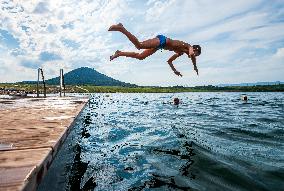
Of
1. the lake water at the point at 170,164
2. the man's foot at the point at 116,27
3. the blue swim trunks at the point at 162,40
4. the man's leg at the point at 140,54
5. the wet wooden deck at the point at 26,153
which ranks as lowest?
the lake water at the point at 170,164

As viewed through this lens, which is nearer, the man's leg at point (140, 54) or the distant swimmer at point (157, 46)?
the distant swimmer at point (157, 46)

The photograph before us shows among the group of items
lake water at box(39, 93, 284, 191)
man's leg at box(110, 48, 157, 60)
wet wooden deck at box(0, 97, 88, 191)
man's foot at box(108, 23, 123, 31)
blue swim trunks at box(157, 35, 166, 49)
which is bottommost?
lake water at box(39, 93, 284, 191)

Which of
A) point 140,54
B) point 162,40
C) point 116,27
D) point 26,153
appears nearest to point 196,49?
point 162,40

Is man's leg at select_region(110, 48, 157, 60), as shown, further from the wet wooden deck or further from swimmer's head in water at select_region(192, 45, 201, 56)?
the wet wooden deck

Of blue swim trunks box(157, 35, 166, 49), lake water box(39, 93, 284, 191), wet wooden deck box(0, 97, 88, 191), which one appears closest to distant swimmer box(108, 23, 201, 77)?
blue swim trunks box(157, 35, 166, 49)

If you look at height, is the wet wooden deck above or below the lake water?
above

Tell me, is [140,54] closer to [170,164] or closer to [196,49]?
[196,49]

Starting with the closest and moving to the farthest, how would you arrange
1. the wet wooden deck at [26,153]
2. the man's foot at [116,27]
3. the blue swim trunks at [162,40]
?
1. the wet wooden deck at [26,153]
2. the man's foot at [116,27]
3. the blue swim trunks at [162,40]

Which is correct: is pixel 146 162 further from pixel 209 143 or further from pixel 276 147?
pixel 276 147

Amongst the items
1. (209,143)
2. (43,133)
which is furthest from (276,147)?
(43,133)

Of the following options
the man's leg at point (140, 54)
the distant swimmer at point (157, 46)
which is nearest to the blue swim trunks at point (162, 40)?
the distant swimmer at point (157, 46)

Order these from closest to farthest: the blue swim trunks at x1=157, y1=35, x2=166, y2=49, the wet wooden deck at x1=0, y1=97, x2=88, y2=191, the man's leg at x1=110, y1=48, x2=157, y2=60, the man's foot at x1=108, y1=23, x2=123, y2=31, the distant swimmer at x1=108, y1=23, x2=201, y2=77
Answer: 1. the wet wooden deck at x1=0, y1=97, x2=88, y2=191
2. the man's foot at x1=108, y1=23, x2=123, y2=31
3. the distant swimmer at x1=108, y1=23, x2=201, y2=77
4. the man's leg at x1=110, y1=48, x2=157, y2=60
5. the blue swim trunks at x1=157, y1=35, x2=166, y2=49

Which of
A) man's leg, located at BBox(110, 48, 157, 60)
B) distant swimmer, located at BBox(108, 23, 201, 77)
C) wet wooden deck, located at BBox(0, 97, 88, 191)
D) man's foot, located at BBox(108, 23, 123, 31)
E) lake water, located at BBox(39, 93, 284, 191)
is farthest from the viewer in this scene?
man's leg, located at BBox(110, 48, 157, 60)

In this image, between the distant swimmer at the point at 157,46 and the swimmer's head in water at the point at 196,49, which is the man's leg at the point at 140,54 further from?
the swimmer's head in water at the point at 196,49
